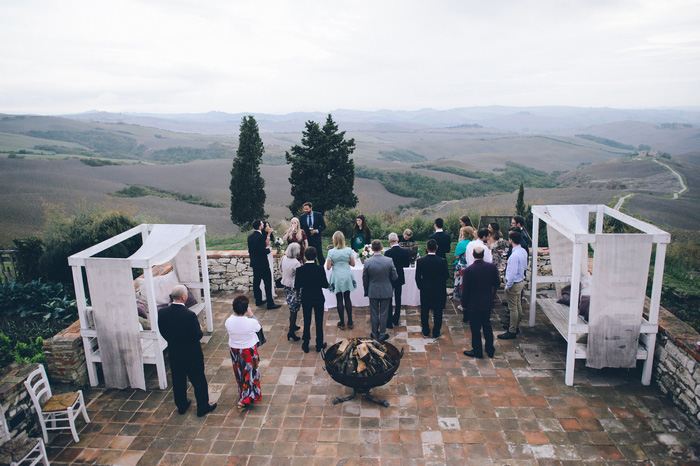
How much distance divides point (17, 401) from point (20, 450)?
87 centimetres

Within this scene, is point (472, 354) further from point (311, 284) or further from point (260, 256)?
point (260, 256)

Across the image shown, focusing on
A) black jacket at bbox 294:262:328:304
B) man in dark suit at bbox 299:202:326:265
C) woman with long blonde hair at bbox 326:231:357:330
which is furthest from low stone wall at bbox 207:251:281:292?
black jacket at bbox 294:262:328:304

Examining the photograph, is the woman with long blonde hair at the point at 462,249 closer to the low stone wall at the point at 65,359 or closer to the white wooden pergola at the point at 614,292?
the white wooden pergola at the point at 614,292

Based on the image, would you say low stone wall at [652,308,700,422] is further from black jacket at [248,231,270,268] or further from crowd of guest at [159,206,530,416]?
black jacket at [248,231,270,268]

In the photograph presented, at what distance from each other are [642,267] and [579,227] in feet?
6.25

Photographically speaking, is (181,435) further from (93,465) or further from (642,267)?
(642,267)

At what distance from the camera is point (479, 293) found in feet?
19.8

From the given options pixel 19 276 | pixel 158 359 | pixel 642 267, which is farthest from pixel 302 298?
pixel 19 276

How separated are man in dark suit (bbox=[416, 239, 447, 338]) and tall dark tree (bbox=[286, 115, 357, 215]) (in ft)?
38.0

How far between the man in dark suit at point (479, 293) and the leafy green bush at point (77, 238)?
24.0 feet

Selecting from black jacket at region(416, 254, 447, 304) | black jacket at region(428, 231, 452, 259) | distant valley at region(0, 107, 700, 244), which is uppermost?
black jacket at region(428, 231, 452, 259)

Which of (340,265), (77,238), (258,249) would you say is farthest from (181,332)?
(77,238)

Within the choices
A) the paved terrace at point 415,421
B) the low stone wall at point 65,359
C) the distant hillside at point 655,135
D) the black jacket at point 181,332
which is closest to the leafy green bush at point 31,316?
the low stone wall at point 65,359

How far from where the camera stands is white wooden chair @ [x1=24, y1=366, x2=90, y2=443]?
15.4 feet
